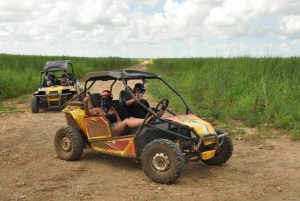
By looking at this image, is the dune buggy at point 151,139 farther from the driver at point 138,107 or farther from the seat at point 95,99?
the driver at point 138,107

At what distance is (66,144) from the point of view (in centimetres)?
639

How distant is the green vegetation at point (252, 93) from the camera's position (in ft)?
30.1

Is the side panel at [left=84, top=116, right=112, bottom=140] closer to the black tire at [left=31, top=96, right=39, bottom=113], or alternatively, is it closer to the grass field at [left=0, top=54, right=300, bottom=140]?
the grass field at [left=0, top=54, right=300, bottom=140]

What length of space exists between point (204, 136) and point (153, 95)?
32.6 feet

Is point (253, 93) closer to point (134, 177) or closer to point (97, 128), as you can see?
point (97, 128)

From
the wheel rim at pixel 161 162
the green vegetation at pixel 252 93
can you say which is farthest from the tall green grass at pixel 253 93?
the wheel rim at pixel 161 162

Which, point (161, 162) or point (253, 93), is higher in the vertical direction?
point (253, 93)

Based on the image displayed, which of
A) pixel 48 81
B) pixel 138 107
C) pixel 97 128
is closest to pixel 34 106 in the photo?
pixel 48 81

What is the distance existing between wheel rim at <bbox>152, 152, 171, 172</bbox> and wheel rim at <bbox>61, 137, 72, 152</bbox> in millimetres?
1865

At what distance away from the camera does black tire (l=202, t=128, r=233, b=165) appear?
5.77m

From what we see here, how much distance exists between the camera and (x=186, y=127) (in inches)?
207

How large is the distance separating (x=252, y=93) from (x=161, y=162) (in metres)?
6.22

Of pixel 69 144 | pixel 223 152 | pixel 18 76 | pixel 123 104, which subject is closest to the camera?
pixel 223 152

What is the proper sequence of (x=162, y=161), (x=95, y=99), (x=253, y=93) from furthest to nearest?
1. (x=253, y=93)
2. (x=95, y=99)
3. (x=162, y=161)
